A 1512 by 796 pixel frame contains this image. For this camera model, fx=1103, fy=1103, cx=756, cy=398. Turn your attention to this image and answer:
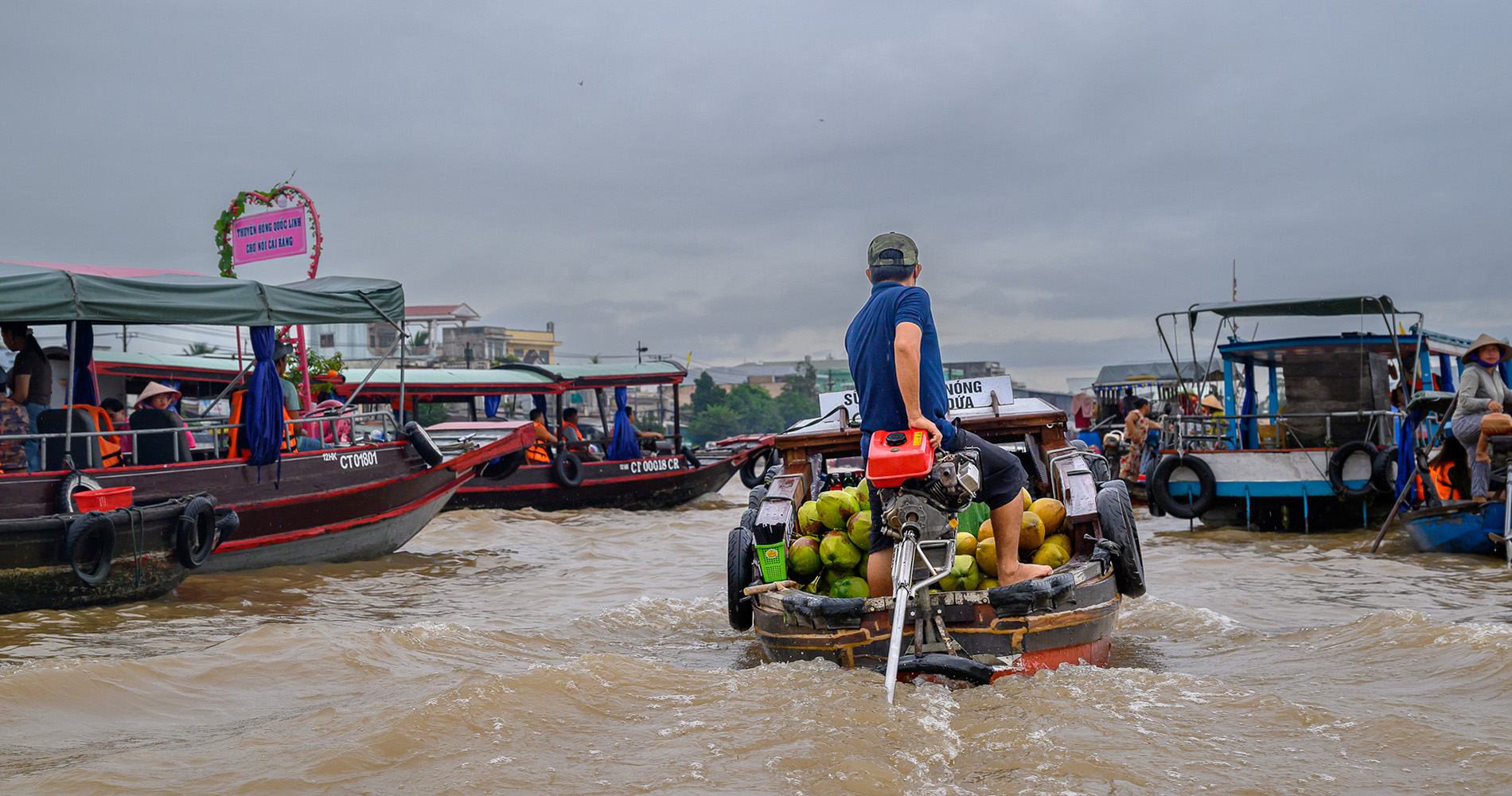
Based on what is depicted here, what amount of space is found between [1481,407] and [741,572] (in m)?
6.78

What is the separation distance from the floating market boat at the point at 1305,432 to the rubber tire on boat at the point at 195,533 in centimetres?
954

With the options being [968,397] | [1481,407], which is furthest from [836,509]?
[1481,407]

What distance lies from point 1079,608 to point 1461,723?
139cm

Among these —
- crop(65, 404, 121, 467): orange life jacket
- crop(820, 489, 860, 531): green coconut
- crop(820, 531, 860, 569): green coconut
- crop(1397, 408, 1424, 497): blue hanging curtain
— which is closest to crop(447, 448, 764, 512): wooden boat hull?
crop(65, 404, 121, 467): orange life jacket

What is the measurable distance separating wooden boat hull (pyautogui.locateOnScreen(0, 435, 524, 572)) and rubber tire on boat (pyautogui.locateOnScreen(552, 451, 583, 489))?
472 cm

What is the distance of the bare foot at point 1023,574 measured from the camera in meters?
4.70

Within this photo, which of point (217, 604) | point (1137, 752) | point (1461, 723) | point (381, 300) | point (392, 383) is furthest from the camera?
point (392, 383)

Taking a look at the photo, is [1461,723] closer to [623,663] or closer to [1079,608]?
[1079,608]

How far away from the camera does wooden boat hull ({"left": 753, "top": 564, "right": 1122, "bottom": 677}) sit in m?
4.40

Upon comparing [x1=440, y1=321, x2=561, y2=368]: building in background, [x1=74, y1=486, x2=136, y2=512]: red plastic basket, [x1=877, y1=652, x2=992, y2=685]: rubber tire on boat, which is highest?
[x1=440, y1=321, x2=561, y2=368]: building in background

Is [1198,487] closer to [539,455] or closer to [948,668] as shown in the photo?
[948,668]

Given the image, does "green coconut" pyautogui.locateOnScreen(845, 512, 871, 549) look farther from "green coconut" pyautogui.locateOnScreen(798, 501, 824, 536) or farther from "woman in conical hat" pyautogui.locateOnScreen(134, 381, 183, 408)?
"woman in conical hat" pyautogui.locateOnScreen(134, 381, 183, 408)

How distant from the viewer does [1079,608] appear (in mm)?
4598

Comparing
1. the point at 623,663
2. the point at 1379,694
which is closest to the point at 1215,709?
the point at 1379,694
